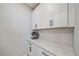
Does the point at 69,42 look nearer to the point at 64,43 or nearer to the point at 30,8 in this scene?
the point at 64,43

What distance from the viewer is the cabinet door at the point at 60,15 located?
169cm

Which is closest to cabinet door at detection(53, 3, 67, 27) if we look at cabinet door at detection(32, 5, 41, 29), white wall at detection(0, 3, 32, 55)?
cabinet door at detection(32, 5, 41, 29)

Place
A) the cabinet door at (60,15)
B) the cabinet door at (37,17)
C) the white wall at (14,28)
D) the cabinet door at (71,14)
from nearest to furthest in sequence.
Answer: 1. the cabinet door at (71,14)
2. the cabinet door at (60,15)
3. the cabinet door at (37,17)
4. the white wall at (14,28)

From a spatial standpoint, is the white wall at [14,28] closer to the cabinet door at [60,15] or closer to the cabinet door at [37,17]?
the cabinet door at [37,17]

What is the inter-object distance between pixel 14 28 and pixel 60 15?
2.06m

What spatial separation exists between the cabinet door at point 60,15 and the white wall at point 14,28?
1.71m

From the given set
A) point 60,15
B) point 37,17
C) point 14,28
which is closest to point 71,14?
point 60,15

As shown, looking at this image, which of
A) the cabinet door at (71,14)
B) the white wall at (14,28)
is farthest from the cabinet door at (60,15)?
the white wall at (14,28)

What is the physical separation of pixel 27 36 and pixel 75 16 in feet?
8.04

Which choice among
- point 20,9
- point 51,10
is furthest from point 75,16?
point 20,9

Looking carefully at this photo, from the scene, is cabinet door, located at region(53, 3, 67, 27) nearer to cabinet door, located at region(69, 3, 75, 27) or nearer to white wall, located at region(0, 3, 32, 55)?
cabinet door, located at region(69, 3, 75, 27)

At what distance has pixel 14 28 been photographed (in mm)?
3582

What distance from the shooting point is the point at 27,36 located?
3.73 metres

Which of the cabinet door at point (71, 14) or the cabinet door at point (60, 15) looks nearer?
the cabinet door at point (71, 14)
